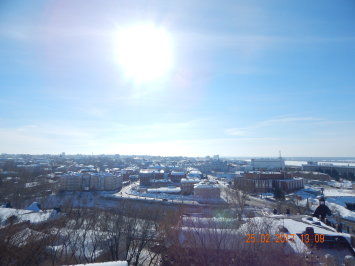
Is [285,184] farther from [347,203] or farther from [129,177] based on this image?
[129,177]

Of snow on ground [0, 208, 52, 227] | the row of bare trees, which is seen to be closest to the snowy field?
the row of bare trees

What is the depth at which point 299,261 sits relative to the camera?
276 inches

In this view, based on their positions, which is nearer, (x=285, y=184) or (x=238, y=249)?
(x=238, y=249)

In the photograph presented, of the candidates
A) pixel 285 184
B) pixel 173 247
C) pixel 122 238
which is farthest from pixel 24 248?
pixel 285 184

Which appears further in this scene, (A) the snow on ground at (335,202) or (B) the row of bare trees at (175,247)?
(A) the snow on ground at (335,202)

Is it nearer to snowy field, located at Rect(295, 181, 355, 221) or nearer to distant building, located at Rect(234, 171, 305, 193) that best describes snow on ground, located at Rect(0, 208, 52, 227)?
snowy field, located at Rect(295, 181, 355, 221)

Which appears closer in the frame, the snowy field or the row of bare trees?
the row of bare trees

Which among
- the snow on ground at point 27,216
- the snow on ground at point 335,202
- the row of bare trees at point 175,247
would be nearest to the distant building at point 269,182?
the snow on ground at point 335,202

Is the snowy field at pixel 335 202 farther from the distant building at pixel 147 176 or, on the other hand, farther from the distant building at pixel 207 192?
the distant building at pixel 147 176

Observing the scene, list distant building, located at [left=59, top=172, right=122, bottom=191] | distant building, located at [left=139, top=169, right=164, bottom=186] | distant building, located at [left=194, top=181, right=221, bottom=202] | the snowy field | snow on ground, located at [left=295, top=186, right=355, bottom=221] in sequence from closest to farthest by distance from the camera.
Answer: the snowy field
snow on ground, located at [left=295, top=186, right=355, bottom=221]
distant building, located at [left=194, top=181, right=221, bottom=202]
distant building, located at [left=59, top=172, right=122, bottom=191]
distant building, located at [left=139, top=169, right=164, bottom=186]

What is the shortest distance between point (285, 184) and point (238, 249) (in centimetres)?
2806
